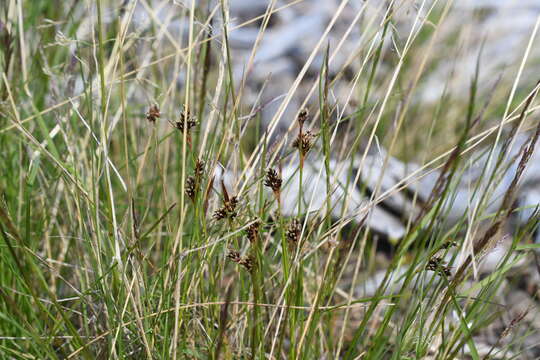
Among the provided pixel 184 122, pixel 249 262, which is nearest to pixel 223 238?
pixel 249 262

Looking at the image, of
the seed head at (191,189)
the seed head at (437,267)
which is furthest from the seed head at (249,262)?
the seed head at (437,267)

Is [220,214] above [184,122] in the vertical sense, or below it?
below

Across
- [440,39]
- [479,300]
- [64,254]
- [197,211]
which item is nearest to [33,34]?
[64,254]

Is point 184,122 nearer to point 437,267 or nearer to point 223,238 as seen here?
point 223,238

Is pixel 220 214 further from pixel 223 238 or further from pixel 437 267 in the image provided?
pixel 437 267

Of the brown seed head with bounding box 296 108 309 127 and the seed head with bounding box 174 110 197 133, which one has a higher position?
the brown seed head with bounding box 296 108 309 127

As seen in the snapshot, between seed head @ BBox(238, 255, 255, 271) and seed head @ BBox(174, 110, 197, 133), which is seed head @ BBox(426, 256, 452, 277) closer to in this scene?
seed head @ BBox(238, 255, 255, 271)

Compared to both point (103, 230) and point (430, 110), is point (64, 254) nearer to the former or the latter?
point (103, 230)

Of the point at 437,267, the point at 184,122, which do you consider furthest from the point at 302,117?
the point at 437,267

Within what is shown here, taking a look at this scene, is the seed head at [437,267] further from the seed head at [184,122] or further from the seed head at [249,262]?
the seed head at [184,122]

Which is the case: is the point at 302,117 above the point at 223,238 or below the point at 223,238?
above

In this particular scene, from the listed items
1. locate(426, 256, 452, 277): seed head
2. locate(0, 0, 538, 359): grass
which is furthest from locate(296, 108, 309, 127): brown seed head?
locate(426, 256, 452, 277): seed head
